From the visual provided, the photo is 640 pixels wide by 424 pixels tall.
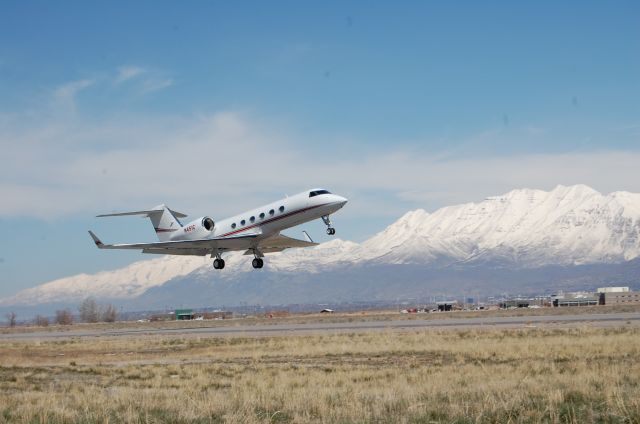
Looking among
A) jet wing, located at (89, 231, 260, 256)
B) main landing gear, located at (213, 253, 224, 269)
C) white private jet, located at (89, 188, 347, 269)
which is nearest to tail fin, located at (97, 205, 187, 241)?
white private jet, located at (89, 188, 347, 269)

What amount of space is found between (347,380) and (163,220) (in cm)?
3850

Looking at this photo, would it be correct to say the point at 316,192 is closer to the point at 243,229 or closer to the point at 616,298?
the point at 243,229

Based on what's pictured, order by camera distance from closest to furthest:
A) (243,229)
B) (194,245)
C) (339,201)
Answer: (339,201)
(243,229)
(194,245)

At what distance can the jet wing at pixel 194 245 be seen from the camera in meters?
52.8

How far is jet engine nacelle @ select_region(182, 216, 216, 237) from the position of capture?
55844 millimetres

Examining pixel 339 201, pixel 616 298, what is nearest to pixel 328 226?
pixel 339 201

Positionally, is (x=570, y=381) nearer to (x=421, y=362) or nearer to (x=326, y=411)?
(x=326, y=411)

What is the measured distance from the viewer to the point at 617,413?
16.1 metres

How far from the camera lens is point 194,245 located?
55.6 meters

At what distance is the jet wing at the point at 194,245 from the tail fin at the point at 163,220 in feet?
Result: 7.64

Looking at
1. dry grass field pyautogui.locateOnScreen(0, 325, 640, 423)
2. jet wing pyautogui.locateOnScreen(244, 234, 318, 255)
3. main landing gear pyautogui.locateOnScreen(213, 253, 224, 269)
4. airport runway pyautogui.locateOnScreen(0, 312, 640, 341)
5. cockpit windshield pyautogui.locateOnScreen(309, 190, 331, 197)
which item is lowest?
dry grass field pyautogui.locateOnScreen(0, 325, 640, 423)

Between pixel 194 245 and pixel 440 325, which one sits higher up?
pixel 194 245

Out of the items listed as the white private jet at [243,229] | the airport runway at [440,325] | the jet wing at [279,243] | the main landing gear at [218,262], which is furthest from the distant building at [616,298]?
the main landing gear at [218,262]

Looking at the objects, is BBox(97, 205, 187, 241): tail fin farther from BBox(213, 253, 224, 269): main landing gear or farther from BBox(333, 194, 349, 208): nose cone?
BBox(333, 194, 349, 208): nose cone
